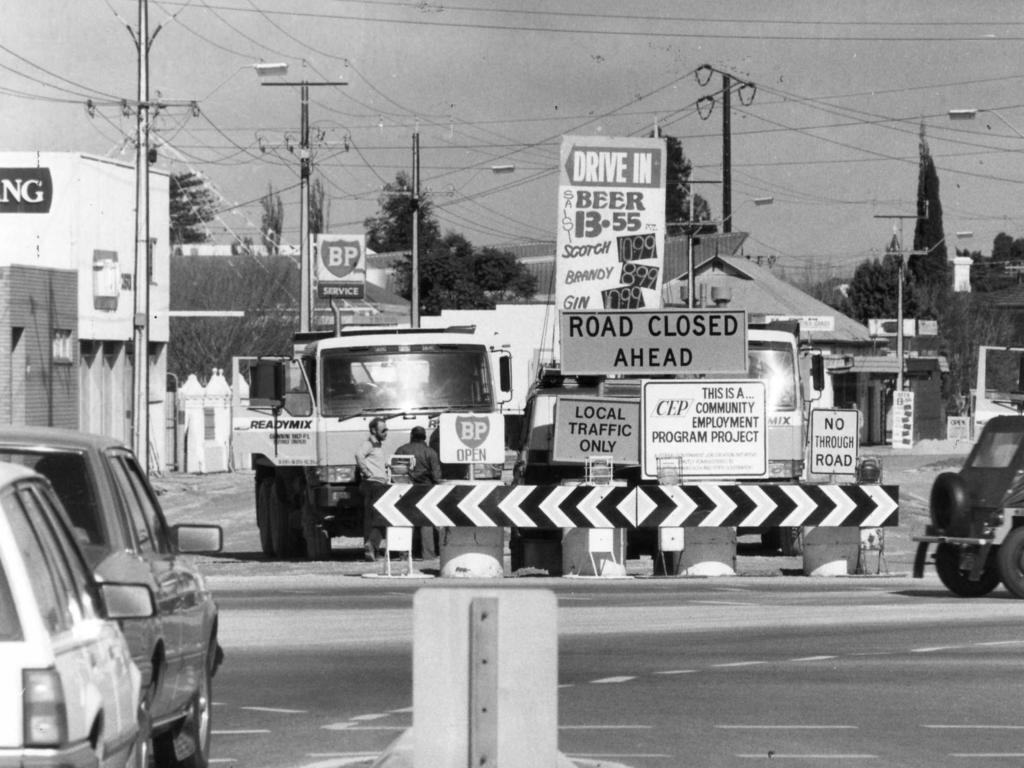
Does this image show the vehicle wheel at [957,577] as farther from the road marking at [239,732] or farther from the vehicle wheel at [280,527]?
the road marking at [239,732]

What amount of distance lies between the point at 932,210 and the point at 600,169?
97.6m

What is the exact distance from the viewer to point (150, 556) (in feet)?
29.2

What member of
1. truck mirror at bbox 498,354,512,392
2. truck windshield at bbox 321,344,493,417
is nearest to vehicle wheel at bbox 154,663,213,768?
truck windshield at bbox 321,344,493,417

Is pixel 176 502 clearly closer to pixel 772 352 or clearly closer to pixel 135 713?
pixel 772 352

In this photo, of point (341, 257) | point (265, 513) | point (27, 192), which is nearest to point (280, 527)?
point (265, 513)

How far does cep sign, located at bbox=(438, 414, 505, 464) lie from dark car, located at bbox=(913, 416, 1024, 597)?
623 centimetres

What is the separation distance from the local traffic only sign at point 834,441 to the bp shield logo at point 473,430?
178 inches

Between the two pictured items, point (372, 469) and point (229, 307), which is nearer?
point (372, 469)

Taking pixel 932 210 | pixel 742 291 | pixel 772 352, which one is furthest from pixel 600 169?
pixel 932 210

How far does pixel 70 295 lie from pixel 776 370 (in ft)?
94.0

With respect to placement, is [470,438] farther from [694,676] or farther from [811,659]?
[694,676]

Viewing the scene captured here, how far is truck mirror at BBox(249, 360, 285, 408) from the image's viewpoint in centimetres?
2545

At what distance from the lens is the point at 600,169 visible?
28.0m

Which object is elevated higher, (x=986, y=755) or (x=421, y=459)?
(x=421, y=459)
